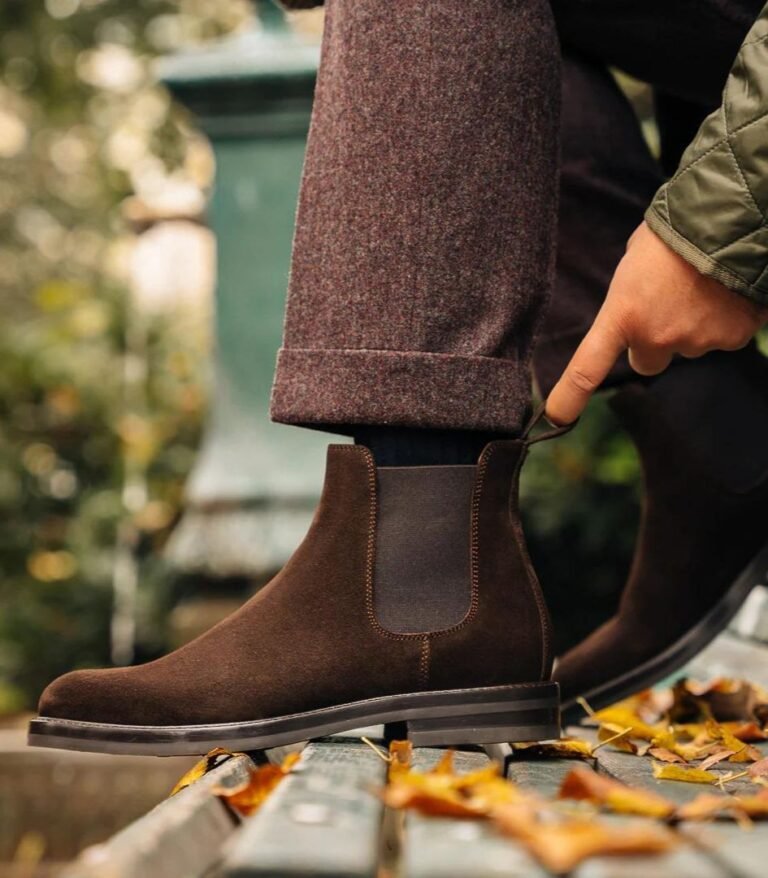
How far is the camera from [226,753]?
1.18 metres

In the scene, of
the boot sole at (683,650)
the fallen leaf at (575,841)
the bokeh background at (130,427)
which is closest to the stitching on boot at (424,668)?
the boot sole at (683,650)

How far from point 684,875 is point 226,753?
0.70 meters

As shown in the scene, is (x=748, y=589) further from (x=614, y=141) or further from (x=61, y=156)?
(x=61, y=156)

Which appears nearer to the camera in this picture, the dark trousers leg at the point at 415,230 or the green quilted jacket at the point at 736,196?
the green quilted jacket at the point at 736,196

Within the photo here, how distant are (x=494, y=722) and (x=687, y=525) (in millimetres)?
557

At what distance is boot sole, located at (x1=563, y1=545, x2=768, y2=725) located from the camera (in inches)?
62.2

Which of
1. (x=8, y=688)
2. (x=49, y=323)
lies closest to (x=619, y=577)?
(x=8, y=688)

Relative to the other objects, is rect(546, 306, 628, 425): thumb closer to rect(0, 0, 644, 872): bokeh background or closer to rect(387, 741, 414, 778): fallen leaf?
rect(387, 741, 414, 778): fallen leaf

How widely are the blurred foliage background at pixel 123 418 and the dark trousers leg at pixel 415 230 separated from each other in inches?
66.7

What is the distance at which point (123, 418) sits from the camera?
454 cm

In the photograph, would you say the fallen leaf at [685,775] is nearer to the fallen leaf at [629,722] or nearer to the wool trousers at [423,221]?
the fallen leaf at [629,722]

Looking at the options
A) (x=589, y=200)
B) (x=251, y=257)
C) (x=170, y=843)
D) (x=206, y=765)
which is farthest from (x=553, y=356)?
(x=251, y=257)

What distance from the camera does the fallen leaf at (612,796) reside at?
0.74m

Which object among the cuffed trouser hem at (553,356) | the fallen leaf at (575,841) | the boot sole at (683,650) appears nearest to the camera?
the fallen leaf at (575,841)
